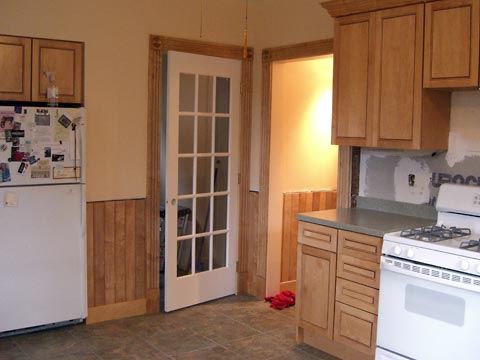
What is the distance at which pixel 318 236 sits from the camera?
3572mm

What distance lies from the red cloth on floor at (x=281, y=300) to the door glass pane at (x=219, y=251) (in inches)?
20.1

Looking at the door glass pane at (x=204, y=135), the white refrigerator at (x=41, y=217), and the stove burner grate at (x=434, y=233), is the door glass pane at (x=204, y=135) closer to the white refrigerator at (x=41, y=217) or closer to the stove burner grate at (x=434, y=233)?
the white refrigerator at (x=41, y=217)

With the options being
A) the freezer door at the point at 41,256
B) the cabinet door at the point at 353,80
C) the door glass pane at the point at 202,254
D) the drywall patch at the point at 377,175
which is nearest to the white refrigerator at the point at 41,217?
the freezer door at the point at 41,256

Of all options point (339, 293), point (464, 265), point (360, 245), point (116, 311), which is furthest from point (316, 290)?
point (116, 311)

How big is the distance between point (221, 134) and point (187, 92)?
50 centimetres

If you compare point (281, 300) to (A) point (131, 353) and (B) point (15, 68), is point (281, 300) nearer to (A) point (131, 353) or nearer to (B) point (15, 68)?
(A) point (131, 353)

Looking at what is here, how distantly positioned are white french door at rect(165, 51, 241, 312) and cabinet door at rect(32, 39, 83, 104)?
2.36 ft

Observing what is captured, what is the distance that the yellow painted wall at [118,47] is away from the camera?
383cm

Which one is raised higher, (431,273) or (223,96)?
(223,96)

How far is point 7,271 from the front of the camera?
3.63m

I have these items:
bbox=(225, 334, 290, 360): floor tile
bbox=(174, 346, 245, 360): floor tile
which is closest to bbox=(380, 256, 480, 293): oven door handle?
bbox=(225, 334, 290, 360): floor tile

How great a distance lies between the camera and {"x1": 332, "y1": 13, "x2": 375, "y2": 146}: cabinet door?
3.55 meters

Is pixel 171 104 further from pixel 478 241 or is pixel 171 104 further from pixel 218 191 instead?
pixel 478 241

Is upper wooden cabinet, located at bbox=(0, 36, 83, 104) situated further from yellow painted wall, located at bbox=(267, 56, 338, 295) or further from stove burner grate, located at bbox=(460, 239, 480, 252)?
stove burner grate, located at bbox=(460, 239, 480, 252)
